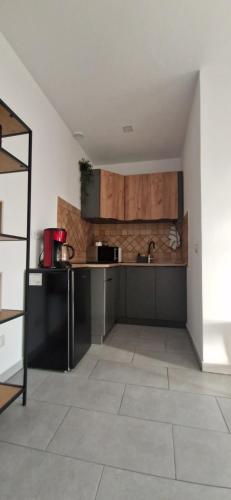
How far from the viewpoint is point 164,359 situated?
7.32 ft

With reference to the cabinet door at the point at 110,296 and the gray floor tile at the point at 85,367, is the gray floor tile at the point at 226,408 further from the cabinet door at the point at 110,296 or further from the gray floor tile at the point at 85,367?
the cabinet door at the point at 110,296

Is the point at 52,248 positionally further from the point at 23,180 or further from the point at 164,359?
the point at 164,359

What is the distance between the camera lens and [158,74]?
213 centimetres

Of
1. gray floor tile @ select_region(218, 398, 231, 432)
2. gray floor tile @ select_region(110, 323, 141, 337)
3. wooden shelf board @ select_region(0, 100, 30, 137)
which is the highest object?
wooden shelf board @ select_region(0, 100, 30, 137)

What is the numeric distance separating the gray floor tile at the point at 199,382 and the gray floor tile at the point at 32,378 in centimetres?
99

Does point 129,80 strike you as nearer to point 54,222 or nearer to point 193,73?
point 193,73

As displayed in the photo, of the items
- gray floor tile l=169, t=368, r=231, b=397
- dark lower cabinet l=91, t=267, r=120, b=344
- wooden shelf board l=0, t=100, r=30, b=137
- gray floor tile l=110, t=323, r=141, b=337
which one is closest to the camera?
wooden shelf board l=0, t=100, r=30, b=137

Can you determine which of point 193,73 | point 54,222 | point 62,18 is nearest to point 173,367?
point 54,222

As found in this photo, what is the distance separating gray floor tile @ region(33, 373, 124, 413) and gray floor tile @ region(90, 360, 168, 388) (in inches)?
3.8

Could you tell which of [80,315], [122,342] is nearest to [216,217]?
[80,315]

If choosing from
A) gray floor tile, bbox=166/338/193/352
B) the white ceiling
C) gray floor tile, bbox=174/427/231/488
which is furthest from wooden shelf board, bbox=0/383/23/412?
the white ceiling

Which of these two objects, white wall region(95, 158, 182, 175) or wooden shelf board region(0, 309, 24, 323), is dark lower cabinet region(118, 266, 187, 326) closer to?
white wall region(95, 158, 182, 175)

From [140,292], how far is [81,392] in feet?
5.99

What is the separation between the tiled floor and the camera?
96cm
